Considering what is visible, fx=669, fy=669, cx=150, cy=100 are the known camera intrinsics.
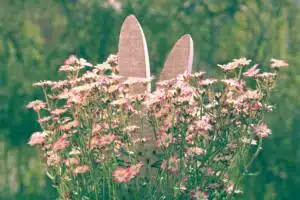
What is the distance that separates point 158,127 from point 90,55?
229 centimetres

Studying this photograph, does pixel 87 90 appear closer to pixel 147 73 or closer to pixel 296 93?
pixel 147 73

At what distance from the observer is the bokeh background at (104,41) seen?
185 inches

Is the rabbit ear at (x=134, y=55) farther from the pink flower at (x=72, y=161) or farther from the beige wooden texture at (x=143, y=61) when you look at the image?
the pink flower at (x=72, y=161)

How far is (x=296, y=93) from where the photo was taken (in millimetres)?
4664

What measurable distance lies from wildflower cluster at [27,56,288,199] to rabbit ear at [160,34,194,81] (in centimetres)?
30

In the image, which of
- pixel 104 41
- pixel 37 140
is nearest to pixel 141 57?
pixel 37 140

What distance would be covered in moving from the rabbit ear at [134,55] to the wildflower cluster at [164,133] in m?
0.31

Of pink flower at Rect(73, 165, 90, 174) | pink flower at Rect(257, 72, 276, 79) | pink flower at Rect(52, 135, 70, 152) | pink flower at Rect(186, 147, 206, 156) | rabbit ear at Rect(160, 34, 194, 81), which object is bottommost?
pink flower at Rect(73, 165, 90, 174)

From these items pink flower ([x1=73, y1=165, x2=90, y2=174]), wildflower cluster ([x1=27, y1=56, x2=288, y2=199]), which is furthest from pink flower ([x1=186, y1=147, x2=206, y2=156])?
pink flower ([x1=73, y1=165, x2=90, y2=174])

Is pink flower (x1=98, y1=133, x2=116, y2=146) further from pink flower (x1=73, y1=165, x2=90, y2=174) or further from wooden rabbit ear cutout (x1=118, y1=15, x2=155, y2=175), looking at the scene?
wooden rabbit ear cutout (x1=118, y1=15, x2=155, y2=175)

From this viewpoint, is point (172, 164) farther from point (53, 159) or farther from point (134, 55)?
point (134, 55)

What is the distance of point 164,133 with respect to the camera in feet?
8.50

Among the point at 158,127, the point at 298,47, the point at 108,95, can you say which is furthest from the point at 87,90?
the point at 298,47

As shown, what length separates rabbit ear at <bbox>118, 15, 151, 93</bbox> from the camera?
308 centimetres
